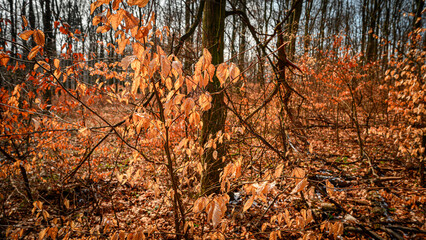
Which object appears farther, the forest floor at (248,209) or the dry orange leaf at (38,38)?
the forest floor at (248,209)

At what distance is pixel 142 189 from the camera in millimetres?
5168

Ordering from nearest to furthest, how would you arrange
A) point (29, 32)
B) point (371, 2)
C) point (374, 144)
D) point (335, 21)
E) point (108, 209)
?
point (29, 32)
point (108, 209)
point (374, 144)
point (371, 2)
point (335, 21)

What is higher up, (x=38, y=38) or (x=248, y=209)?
(x=38, y=38)

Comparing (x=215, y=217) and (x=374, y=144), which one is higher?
(x=215, y=217)

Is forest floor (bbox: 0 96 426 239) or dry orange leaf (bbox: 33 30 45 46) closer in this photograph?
dry orange leaf (bbox: 33 30 45 46)

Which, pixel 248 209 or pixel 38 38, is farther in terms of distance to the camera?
pixel 248 209

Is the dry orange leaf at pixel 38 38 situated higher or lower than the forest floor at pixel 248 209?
higher

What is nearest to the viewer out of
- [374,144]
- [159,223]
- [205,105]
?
[205,105]

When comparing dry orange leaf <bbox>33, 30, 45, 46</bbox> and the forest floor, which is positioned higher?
dry orange leaf <bbox>33, 30, 45, 46</bbox>

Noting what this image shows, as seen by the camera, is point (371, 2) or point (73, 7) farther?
point (73, 7)

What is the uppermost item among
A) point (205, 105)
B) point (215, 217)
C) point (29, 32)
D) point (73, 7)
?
point (73, 7)

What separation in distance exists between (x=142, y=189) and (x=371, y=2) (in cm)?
2353

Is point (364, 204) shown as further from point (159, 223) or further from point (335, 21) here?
point (335, 21)

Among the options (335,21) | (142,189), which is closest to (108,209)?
(142,189)
